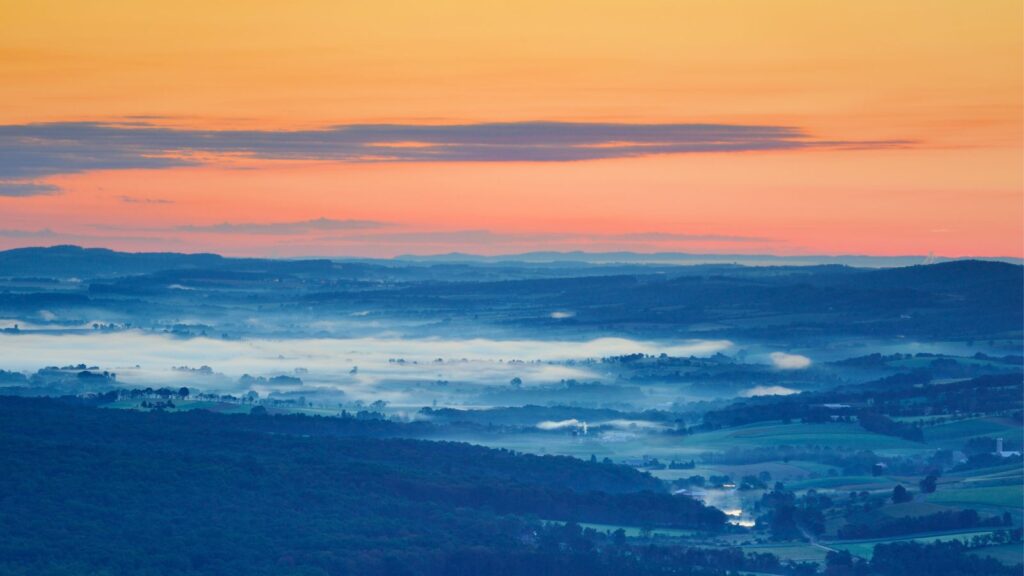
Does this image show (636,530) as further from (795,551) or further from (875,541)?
(875,541)

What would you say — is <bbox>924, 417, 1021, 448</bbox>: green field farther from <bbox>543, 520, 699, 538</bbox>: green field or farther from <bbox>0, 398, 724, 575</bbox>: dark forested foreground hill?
<bbox>543, 520, 699, 538</bbox>: green field

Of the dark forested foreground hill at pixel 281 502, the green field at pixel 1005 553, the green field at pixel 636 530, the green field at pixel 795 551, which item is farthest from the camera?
the green field at pixel 636 530

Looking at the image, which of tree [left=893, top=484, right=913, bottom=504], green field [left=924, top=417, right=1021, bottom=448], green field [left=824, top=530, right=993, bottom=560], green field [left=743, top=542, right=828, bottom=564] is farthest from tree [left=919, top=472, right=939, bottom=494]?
green field [left=924, top=417, right=1021, bottom=448]

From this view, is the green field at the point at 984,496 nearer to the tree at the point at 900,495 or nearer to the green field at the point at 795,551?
the tree at the point at 900,495

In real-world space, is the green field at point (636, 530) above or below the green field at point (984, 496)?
below

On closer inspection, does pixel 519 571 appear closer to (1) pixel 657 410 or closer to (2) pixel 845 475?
(2) pixel 845 475

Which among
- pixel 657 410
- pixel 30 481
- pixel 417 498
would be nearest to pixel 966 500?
pixel 417 498

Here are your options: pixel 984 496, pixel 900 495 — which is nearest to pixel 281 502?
pixel 900 495

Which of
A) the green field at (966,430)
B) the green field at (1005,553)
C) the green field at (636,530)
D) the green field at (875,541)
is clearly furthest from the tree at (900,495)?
the green field at (966,430)

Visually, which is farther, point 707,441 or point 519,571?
point 707,441
